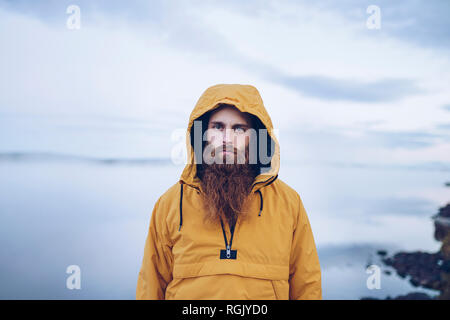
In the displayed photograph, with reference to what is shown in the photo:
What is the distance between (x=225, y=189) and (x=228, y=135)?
0.37 meters

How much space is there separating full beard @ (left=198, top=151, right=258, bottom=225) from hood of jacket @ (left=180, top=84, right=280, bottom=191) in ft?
0.23

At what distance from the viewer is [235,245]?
1752mm

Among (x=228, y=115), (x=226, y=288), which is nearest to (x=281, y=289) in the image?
(x=226, y=288)

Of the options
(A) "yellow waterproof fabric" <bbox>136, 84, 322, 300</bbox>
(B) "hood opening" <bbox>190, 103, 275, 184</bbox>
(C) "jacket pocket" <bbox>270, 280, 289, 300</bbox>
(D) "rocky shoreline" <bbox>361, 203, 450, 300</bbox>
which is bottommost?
(D) "rocky shoreline" <bbox>361, 203, 450, 300</bbox>

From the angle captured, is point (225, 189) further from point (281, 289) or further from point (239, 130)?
point (281, 289)

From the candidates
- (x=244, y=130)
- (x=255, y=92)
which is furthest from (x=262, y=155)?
(x=255, y=92)

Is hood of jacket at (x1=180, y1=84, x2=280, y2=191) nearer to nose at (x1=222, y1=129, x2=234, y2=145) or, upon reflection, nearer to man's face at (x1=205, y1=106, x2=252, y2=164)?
man's face at (x1=205, y1=106, x2=252, y2=164)

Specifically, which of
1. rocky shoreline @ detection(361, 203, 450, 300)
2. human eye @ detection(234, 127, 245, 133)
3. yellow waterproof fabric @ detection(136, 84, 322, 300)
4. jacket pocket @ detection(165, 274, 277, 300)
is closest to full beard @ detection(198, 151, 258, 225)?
yellow waterproof fabric @ detection(136, 84, 322, 300)

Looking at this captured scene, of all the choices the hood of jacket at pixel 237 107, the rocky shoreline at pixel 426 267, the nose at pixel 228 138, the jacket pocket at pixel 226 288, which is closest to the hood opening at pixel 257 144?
the hood of jacket at pixel 237 107

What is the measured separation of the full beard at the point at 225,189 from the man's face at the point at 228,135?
0.07 meters

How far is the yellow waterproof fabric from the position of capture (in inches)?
67.0

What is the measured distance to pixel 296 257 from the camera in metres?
1.92
